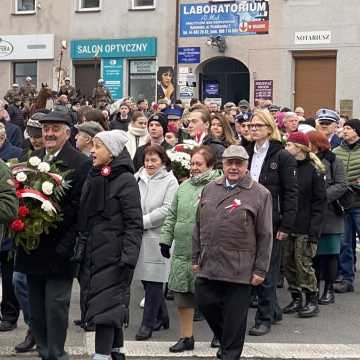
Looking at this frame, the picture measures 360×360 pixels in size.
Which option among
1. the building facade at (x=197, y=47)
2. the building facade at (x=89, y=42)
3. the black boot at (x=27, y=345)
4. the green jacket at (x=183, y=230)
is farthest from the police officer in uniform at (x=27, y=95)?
the black boot at (x=27, y=345)

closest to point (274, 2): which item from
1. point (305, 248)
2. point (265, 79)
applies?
point (265, 79)

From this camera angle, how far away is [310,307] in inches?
368

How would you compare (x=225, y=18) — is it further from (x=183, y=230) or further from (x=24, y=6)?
(x=183, y=230)

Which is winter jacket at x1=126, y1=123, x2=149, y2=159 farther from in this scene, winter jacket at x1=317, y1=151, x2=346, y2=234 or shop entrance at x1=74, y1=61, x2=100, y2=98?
shop entrance at x1=74, y1=61, x2=100, y2=98

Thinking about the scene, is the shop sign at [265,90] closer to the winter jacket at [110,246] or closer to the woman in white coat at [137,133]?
the woman in white coat at [137,133]

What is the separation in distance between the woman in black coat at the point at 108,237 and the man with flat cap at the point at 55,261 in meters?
0.15

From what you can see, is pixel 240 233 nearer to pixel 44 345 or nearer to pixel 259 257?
pixel 259 257

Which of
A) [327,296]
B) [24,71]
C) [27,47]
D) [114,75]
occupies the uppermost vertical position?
[27,47]

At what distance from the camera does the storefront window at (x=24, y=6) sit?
33812 millimetres

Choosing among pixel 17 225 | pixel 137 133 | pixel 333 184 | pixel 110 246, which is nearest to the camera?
pixel 17 225

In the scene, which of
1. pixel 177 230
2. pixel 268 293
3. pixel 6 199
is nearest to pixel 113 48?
pixel 268 293

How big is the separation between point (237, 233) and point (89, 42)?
26.3 m

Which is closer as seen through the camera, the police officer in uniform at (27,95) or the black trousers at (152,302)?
the black trousers at (152,302)

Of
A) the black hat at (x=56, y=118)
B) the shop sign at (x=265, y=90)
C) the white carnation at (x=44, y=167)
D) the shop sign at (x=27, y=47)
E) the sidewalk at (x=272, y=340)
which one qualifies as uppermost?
the shop sign at (x=27, y=47)
